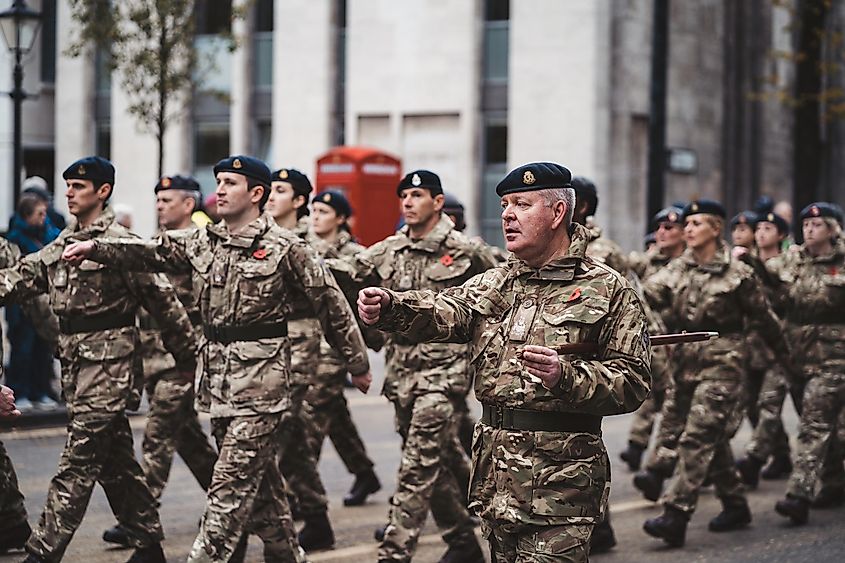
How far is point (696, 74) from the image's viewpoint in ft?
102

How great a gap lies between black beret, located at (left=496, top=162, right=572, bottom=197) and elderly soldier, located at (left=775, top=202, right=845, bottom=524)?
514 centimetres

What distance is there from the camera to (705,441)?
31.7 ft

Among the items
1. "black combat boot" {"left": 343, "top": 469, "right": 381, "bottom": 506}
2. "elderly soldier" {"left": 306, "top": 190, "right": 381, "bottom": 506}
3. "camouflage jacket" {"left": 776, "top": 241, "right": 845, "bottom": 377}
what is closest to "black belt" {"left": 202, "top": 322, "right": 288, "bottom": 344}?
"elderly soldier" {"left": 306, "top": 190, "right": 381, "bottom": 506}

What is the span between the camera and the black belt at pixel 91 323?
8.06 m

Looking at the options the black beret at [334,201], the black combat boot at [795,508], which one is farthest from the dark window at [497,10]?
the black combat boot at [795,508]

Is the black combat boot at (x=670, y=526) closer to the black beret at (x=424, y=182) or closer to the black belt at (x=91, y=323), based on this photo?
the black beret at (x=424, y=182)

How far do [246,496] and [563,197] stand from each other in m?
2.48

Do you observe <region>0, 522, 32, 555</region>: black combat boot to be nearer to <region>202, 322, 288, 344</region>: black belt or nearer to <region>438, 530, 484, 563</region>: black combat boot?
<region>202, 322, 288, 344</region>: black belt

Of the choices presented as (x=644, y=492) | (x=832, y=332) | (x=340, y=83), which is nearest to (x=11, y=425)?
(x=644, y=492)

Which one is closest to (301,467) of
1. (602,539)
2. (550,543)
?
(602,539)

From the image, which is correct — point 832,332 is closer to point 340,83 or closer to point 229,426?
point 229,426

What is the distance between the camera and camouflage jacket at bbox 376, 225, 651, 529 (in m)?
5.59

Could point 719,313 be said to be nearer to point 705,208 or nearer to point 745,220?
point 705,208

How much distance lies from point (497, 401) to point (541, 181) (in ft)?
2.82
